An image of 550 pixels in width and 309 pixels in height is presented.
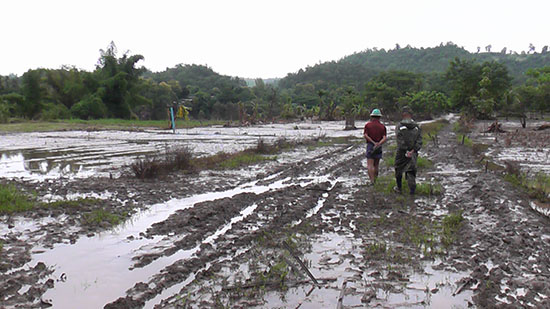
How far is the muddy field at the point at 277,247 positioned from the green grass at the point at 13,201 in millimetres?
332

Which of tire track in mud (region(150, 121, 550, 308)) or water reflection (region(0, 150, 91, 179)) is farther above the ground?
water reflection (region(0, 150, 91, 179))

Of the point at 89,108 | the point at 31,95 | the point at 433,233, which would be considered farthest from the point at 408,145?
the point at 31,95

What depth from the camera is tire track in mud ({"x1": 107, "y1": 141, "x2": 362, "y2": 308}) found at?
422cm

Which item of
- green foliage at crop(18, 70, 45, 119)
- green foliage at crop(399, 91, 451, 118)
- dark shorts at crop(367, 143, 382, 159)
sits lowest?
dark shorts at crop(367, 143, 382, 159)

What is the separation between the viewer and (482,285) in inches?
161

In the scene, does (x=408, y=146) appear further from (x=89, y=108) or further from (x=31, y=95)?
(x=31, y=95)

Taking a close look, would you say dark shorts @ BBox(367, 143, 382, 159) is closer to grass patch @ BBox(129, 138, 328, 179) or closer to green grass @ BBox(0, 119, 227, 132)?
grass patch @ BBox(129, 138, 328, 179)

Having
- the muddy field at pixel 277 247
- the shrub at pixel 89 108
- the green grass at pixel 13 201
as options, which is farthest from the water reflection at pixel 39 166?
the shrub at pixel 89 108

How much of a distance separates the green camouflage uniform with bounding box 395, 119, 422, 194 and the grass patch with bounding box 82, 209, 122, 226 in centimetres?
526

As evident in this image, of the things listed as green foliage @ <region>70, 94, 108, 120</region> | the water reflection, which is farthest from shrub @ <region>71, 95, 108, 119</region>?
the water reflection

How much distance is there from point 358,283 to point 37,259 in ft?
11.7

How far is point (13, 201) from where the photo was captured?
727 centimetres

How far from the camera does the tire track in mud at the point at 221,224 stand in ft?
13.9

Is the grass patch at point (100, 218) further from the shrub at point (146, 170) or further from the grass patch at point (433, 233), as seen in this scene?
the grass patch at point (433, 233)
